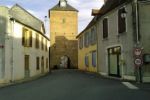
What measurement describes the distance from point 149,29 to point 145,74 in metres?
3.32

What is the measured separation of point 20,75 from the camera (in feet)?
104

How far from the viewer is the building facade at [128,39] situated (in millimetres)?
25016

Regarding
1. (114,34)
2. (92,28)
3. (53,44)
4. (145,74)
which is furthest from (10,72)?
(53,44)

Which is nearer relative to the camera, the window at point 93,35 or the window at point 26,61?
the window at point 26,61

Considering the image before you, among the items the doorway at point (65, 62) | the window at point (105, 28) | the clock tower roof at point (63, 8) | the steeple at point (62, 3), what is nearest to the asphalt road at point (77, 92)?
the window at point (105, 28)

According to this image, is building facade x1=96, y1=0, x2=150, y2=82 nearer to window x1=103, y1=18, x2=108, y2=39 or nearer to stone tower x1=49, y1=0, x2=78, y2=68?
window x1=103, y1=18, x2=108, y2=39

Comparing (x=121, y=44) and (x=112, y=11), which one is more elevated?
(x=112, y=11)

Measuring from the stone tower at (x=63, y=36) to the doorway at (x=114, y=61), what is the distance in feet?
136

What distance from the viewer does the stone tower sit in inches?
2921

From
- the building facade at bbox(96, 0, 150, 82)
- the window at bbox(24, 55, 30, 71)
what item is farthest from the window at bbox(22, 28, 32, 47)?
the building facade at bbox(96, 0, 150, 82)

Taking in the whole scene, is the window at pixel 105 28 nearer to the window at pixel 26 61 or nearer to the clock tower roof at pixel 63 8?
the window at pixel 26 61

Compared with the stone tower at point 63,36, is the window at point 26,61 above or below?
below

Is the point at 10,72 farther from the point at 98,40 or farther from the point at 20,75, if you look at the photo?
the point at 98,40

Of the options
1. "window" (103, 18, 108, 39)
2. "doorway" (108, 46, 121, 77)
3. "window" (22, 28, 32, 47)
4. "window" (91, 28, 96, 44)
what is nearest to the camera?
"doorway" (108, 46, 121, 77)
